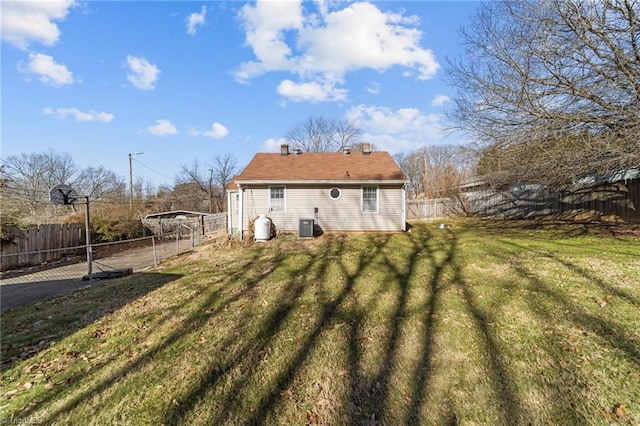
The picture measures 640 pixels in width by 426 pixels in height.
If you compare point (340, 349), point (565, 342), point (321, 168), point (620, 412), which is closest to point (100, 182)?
point (321, 168)

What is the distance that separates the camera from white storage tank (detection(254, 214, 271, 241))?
40.1 feet

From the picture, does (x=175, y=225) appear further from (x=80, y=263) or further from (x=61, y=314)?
(x=61, y=314)

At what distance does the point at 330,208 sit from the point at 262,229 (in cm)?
324

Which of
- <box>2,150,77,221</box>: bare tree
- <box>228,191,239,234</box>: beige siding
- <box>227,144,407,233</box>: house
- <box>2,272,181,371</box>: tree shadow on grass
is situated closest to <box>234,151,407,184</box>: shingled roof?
<box>227,144,407,233</box>: house

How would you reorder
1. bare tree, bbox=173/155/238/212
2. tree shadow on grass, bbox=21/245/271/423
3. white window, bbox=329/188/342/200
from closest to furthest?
tree shadow on grass, bbox=21/245/271/423 → white window, bbox=329/188/342/200 → bare tree, bbox=173/155/238/212

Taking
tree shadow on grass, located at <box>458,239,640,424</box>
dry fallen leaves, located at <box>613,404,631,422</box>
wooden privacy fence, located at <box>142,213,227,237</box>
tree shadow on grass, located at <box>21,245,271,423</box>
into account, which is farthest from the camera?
wooden privacy fence, located at <box>142,213,227,237</box>

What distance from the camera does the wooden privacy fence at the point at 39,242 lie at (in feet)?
37.6

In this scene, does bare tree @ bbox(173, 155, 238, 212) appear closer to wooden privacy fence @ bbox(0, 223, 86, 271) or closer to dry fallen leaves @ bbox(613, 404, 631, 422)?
wooden privacy fence @ bbox(0, 223, 86, 271)

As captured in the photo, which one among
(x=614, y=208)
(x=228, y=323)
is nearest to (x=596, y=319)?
(x=228, y=323)

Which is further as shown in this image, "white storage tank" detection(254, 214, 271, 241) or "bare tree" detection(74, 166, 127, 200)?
"bare tree" detection(74, 166, 127, 200)

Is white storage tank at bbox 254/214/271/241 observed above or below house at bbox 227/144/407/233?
below

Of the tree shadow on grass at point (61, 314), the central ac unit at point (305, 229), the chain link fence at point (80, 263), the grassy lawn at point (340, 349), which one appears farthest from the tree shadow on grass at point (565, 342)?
the chain link fence at point (80, 263)

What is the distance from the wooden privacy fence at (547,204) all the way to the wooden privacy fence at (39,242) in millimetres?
19675

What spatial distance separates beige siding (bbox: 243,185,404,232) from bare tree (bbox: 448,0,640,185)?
182 inches
